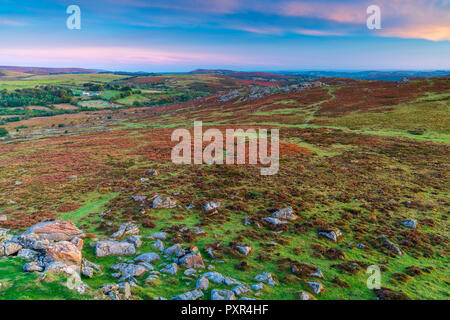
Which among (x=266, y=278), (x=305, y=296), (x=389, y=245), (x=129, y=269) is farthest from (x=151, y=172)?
(x=389, y=245)

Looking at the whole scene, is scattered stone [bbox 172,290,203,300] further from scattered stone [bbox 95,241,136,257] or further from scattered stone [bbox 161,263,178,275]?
scattered stone [bbox 95,241,136,257]

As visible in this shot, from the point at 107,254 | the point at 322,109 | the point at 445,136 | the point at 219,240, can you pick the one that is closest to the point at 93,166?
the point at 107,254

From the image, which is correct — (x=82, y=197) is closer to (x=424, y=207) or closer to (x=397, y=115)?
(x=424, y=207)

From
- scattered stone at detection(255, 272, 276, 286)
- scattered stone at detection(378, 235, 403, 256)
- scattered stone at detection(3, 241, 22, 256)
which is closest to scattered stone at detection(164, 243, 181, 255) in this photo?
scattered stone at detection(255, 272, 276, 286)

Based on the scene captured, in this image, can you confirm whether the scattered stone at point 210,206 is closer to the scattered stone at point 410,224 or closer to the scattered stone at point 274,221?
the scattered stone at point 274,221

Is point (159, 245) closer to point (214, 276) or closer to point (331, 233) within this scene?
point (214, 276)

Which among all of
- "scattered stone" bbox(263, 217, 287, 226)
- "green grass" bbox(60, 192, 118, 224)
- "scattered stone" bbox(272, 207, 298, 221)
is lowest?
"green grass" bbox(60, 192, 118, 224)

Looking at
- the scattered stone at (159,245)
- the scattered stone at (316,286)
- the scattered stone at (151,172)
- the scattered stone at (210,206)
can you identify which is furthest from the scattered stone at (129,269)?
the scattered stone at (151,172)
